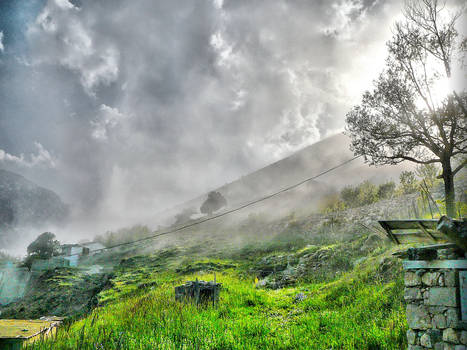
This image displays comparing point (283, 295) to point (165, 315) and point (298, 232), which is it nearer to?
point (165, 315)

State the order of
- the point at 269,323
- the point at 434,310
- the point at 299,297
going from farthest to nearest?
1. the point at 299,297
2. the point at 269,323
3. the point at 434,310

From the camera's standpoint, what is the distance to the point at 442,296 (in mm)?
6254

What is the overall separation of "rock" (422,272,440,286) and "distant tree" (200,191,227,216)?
82.0 m

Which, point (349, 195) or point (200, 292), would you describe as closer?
point (200, 292)

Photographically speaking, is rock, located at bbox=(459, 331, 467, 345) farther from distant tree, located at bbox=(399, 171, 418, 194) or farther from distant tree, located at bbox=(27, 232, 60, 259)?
distant tree, located at bbox=(27, 232, 60, 259)

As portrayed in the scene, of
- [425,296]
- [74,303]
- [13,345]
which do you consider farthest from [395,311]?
[74,303]

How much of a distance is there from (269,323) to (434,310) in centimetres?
766

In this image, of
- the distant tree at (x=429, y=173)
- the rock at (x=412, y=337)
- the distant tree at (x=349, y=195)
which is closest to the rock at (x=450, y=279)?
the rock at (x=412, y=337)

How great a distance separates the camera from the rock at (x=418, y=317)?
6.53m

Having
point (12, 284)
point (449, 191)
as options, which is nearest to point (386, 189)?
point (449, 191)

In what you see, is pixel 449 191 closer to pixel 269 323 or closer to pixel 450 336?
pixel 450 336

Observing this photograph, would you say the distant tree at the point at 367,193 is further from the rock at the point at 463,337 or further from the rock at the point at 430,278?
the rock at the point at 463,337

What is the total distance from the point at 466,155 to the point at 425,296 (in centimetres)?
1408

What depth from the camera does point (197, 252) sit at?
4722cm
